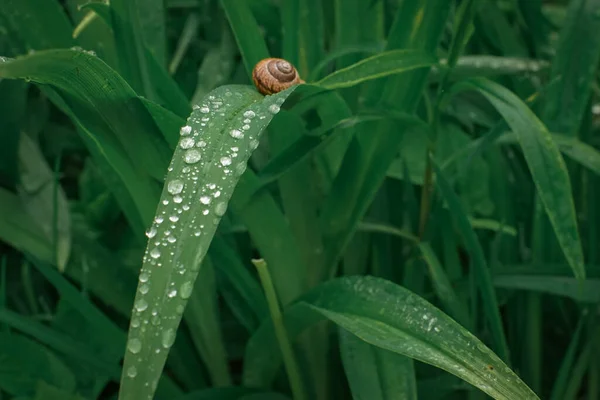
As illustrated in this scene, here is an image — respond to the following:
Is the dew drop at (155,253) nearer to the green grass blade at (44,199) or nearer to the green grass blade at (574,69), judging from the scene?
the green grass blade at (44,199)

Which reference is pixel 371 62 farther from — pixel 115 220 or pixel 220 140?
pixel 115 220

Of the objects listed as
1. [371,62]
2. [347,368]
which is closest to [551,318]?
[347,368]

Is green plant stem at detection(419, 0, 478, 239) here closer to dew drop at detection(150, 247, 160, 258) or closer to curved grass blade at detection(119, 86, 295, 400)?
curved grass blade at detection(119, 86, 295, 400)

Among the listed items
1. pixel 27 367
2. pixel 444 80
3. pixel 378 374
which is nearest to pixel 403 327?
pixel 378 374

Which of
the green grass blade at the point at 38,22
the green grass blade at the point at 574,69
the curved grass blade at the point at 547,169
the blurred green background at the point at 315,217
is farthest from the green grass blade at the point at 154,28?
the green grass blade at the point at 574,69

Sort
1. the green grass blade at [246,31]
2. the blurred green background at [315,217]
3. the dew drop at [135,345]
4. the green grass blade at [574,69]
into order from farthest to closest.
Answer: the green grass blade at [574,69]
the green grass blade at [246,31]
the blurred green background at [315,217]
the dew drop at [135,345]

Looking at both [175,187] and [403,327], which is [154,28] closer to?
[175,187]
